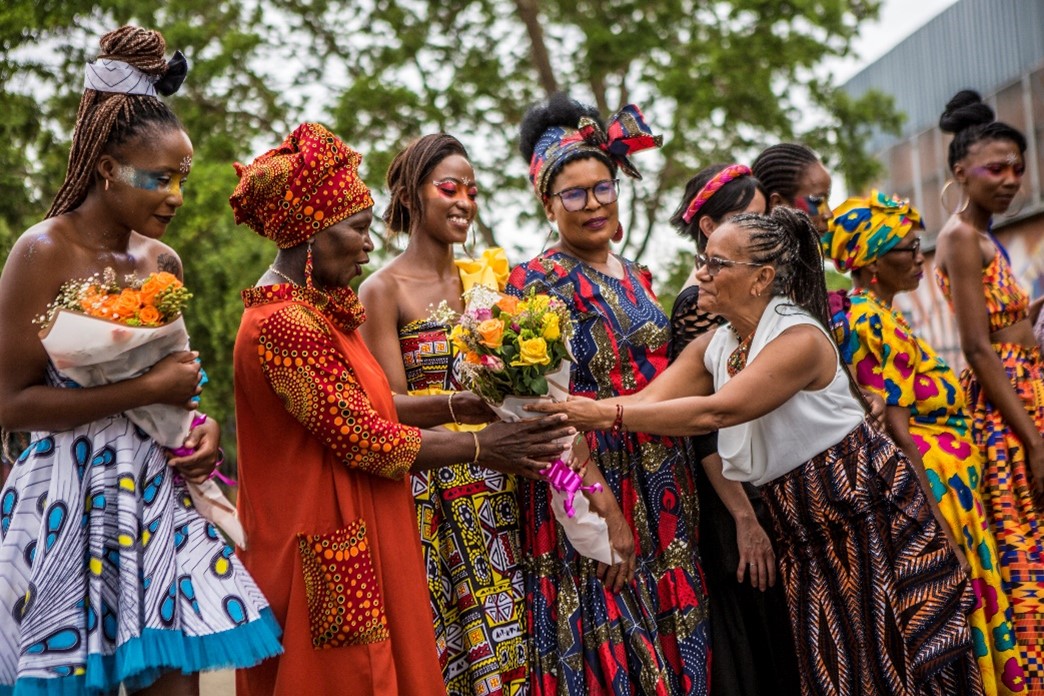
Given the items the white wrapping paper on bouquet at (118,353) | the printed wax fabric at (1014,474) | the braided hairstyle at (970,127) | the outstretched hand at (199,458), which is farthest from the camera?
the braided hairstyle at (970,127)

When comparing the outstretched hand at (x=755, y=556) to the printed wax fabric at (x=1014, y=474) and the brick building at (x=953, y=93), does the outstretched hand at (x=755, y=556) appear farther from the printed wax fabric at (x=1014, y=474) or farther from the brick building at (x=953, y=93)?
the brick building at (x=953, y=93)

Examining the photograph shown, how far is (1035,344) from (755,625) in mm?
2310

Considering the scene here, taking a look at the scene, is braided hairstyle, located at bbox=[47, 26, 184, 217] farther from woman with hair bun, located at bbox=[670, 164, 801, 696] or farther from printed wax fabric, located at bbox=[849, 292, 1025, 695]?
printed wax fabric, located at bbox=[849, 292, 1025, 695]

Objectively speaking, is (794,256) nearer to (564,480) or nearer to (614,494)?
(614,494)

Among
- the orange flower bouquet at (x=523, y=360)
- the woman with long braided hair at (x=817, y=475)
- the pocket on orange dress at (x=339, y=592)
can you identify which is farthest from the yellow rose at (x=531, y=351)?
the pocket on orange dress at (x=339, y=592)

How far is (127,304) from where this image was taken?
11.1 feet

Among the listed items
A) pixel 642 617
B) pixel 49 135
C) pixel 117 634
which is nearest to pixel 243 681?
pixel 117 634

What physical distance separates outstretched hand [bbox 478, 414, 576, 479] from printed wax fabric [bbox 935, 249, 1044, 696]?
8.04 ft

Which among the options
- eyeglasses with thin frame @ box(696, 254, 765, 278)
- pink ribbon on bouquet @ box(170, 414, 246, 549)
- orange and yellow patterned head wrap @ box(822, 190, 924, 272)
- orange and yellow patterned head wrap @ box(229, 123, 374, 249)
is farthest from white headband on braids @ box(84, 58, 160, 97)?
orange and yellow patterned head wrap @ box(822, 190, 924, 272)

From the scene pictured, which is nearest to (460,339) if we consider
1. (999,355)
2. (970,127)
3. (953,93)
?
(999,355)

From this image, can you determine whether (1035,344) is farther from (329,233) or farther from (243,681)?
(243,681)

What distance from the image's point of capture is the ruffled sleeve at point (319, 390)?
3.67 metres

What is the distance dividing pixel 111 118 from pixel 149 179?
9.0 inches

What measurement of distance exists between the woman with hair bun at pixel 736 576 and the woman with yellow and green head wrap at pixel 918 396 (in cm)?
74
